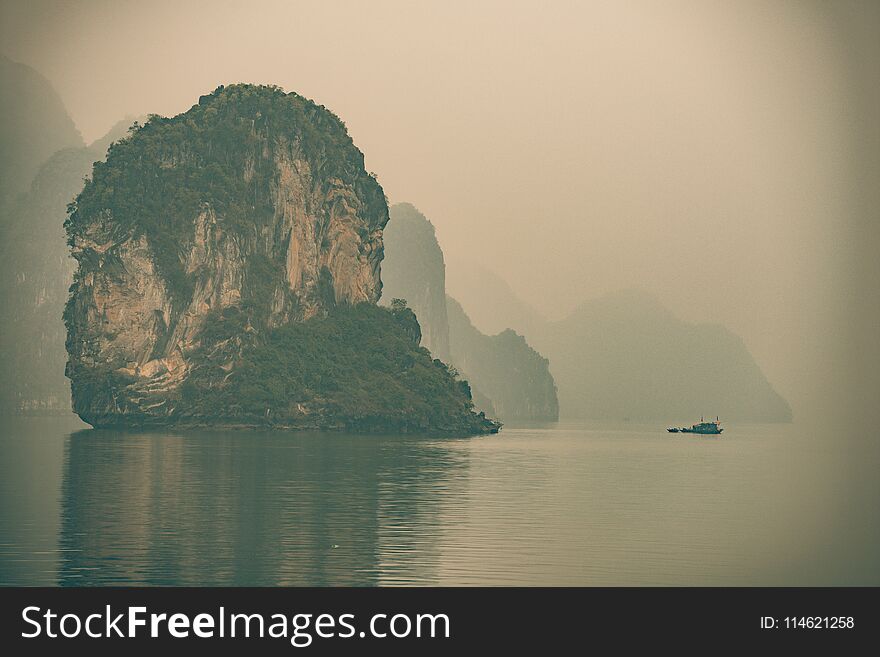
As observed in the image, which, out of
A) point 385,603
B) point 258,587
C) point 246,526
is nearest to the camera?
point 385,603

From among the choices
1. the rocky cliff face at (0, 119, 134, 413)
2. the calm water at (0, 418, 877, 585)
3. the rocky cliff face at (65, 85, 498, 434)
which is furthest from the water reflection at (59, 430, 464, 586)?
the rocky cliff face at (0, 119, 134, 413)

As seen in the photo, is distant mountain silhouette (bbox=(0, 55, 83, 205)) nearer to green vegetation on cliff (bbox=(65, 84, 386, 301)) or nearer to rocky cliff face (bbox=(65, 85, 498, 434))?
green vegetation on cliff (bbox=(65, 84, 386, 301))

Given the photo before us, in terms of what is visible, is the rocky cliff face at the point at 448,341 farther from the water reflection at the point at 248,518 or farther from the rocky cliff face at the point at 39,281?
the water reflection at the point at 248,518

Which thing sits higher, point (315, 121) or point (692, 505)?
point (315, 121)

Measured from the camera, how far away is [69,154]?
14125cm

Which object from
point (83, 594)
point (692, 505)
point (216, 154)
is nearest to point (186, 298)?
point (216, 154)

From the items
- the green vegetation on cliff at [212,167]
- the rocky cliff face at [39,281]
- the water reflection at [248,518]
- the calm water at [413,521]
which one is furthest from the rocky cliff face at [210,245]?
the rocky cliff face at [39,281]

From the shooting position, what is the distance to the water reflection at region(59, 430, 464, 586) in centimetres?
1697

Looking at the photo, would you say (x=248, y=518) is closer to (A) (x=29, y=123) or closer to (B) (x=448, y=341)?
(B) (x=448, y=341)

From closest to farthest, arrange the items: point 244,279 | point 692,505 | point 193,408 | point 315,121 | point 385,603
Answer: point 385,603 < point 692,505 < point 193,408 < point 244,279 < point 315,121

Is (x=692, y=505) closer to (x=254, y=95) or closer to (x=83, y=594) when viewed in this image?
(x=83, y=594)

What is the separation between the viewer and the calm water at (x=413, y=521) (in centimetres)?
1742

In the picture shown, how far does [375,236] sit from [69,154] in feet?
232

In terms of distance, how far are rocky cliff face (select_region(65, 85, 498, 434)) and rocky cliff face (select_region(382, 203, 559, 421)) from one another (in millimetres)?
60897
